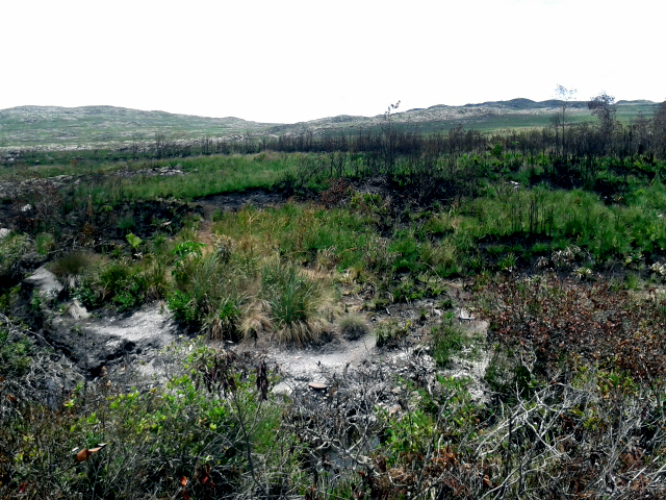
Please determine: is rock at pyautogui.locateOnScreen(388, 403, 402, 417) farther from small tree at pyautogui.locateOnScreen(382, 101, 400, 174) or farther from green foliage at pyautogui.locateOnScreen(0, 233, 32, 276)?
small tree at pyautogui.locateOnScreen(382, 101, 400, 174)

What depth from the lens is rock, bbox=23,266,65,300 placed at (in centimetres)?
686

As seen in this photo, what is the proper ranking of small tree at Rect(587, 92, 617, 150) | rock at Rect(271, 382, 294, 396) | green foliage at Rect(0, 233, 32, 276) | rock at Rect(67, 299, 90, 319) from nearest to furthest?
1. rock at Rect(271, 382, 294, 396)
2. rock at Rect(67, 299, 90, 319)
3. green foliage at Rect(0, 233, 32, 276)
4. small tree at Rect(587, 92, 617, 150)

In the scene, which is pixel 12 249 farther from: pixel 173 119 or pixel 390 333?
pixel 173 119

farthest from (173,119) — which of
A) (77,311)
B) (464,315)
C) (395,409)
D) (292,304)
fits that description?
(395,409)

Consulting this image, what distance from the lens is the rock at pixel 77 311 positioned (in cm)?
652

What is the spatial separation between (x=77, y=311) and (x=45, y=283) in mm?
1104

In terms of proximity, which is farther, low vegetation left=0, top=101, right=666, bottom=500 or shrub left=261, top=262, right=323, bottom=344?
shrub left=261, top=262, right=323, bottom=344

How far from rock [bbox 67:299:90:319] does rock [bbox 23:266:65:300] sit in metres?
0.40

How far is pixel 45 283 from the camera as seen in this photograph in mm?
7176

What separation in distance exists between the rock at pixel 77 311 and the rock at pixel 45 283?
40 cm

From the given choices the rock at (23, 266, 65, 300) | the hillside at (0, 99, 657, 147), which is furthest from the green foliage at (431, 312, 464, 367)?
the hillside at (0, 99, 657, 147)

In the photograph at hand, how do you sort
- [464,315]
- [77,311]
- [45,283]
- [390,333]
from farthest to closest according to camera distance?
[45,283] → [77,311] → [464,315] → [390,333]

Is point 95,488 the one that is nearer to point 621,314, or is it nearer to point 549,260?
point 621,314

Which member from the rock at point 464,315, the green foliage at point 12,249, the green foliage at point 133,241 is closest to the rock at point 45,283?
the green foliage at point 12,249
